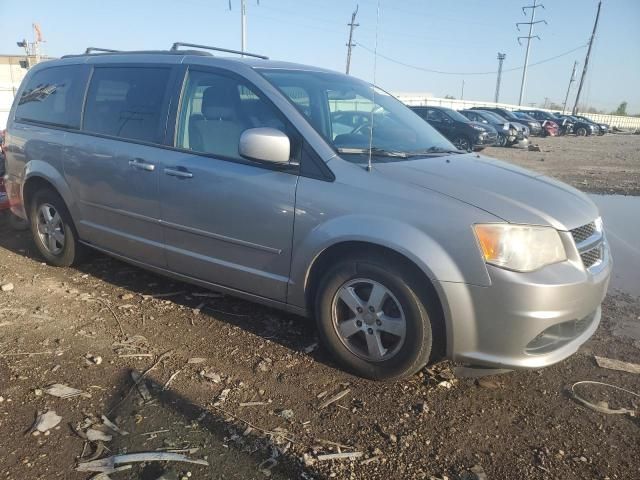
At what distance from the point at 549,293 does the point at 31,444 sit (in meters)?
2.66

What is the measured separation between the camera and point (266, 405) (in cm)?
280

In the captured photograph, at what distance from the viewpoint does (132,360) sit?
326 centimetres

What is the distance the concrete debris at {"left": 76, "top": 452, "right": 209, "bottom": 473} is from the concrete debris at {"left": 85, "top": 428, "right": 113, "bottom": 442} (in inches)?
Result: 6.1

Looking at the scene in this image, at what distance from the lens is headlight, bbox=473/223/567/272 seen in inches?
102

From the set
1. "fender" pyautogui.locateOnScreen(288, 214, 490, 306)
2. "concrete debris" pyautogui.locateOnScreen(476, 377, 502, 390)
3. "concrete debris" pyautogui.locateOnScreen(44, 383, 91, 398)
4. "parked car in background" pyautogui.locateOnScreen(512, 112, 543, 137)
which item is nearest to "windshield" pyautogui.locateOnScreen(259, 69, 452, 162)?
"fender" pyautogui.locateOnScreen(288, 214, 490, 306)

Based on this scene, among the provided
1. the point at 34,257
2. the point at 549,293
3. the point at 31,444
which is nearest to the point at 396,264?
the point at 549,293

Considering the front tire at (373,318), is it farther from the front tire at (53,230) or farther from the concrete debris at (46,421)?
the front tire at (53,230)

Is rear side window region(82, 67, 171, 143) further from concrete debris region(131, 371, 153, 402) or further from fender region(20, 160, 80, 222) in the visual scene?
concrete debris region(131, 371, 153, 402)

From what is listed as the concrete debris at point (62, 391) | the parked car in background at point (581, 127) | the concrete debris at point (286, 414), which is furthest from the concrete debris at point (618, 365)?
the parked car in background at point (581, 127)

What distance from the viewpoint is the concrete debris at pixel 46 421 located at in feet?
8.39

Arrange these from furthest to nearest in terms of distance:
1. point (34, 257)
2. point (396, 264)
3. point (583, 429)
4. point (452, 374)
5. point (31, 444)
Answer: point (34, 257)
point (452, 374)
point (396, 264)
point (583, 429)
point (31, 444)

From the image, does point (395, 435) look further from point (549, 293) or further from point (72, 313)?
point (72, 313)

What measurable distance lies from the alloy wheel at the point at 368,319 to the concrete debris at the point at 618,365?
151cm

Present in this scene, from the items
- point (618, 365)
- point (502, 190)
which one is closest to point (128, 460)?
point (502, 190)
